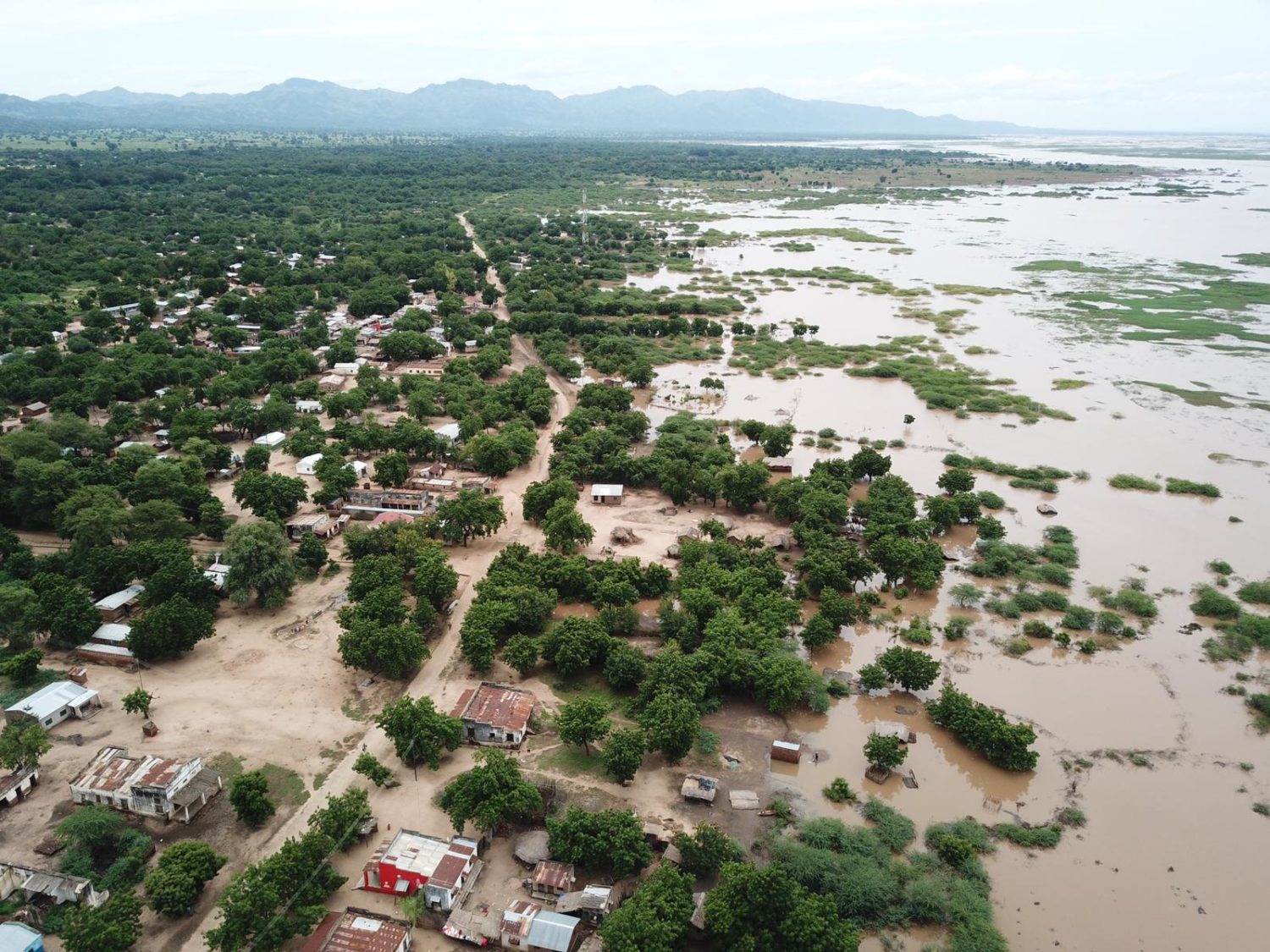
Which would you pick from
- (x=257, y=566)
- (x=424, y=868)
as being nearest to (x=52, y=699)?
(x=257, y=566)

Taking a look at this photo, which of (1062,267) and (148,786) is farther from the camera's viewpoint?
(1062,267)

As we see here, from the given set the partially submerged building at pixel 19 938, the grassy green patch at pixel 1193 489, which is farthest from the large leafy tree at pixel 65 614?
the grassy green patch at pixel 1193 489

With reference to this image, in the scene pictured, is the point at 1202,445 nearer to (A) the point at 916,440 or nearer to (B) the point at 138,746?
(A) the point at 916,440

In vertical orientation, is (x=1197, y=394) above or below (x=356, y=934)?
above

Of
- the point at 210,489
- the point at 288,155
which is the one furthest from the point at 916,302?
the point at 288,155

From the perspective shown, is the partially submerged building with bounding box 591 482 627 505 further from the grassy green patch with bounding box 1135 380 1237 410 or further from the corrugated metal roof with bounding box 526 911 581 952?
the grassy green patch with bounding box 1135 380 1237 410

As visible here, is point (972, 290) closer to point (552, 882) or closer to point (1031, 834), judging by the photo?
point (1031, 834)

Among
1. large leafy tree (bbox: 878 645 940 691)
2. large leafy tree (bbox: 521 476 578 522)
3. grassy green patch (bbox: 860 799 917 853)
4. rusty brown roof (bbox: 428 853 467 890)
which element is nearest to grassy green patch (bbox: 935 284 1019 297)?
large leafy tree (bbox: 521 476 578 522)
